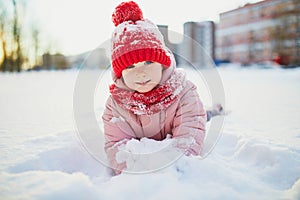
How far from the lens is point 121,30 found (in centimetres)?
88

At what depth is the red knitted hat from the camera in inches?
32.7

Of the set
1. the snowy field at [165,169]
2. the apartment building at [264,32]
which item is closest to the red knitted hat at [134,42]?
the snowy field at [165,169]

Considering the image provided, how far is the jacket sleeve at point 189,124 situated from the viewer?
2.66 ft

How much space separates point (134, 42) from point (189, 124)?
33 cm

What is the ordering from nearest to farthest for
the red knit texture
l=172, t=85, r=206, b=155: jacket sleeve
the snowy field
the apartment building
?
the snowy field → l=172, t=85, r=206, b=155: jacket sleeve → the red knit texture → the apartment building

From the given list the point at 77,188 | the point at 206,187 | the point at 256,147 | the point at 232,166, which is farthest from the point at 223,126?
the point at 77,188

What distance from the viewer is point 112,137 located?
90 centimetres

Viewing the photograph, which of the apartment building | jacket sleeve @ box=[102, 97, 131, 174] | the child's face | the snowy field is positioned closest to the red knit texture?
the child's face

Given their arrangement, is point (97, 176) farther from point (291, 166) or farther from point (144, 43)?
point (291, 166)

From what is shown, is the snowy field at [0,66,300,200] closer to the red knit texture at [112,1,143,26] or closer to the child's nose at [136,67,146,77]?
the child's nose at [136,67,146,77]

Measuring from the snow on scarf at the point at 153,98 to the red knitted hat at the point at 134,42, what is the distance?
0.27 ft

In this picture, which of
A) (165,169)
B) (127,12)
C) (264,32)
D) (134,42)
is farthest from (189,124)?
(264,32)

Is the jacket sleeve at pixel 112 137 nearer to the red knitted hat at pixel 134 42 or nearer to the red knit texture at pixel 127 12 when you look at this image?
the red knitted hat at pixel 134 42

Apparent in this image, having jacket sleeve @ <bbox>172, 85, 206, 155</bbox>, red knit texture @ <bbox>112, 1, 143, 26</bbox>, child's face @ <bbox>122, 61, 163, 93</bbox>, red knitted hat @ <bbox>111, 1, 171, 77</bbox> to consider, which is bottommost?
jacket sleeve @ <bbox>172, 85, 206, 155</bbox>
